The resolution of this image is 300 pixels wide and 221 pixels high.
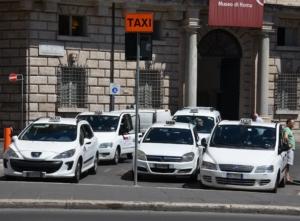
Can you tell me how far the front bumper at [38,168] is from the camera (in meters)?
17.5

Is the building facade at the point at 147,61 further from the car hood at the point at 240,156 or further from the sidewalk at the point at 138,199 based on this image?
the sidewalk at the point at 138,199

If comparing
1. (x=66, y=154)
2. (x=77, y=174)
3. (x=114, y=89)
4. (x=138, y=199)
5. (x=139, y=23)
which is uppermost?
(x=139, y=23)

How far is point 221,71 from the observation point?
41.3 metres

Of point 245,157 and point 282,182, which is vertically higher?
point 245,157

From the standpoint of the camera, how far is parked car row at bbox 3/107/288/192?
17109 millimetres

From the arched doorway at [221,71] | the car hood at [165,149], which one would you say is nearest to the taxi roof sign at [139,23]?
the car hood at [165,149]

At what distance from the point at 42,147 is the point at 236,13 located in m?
21.6

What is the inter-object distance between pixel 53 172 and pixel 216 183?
375 centimetres

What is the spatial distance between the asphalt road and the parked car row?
3.58m

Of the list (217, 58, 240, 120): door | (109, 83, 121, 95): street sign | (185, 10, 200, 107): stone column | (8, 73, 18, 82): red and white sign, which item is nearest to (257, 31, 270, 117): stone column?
(217, 58, 240, 120): door

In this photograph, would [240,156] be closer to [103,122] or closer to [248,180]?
[248,180]

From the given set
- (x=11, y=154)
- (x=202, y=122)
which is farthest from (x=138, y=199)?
(x=202, y=122)

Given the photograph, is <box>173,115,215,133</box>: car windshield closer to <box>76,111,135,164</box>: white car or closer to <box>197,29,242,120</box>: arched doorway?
<box>76,111,135,164</box>: white car

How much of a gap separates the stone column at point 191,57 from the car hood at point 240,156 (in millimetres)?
19062
